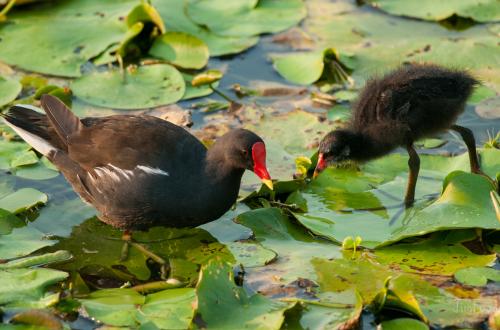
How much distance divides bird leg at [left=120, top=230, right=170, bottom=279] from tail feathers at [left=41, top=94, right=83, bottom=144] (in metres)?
0.67

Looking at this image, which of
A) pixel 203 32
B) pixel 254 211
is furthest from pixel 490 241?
pixel 203 32

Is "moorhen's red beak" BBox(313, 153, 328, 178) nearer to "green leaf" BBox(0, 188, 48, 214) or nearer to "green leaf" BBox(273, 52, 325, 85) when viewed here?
"green leaf" BBox(273, 52, 325, 85)

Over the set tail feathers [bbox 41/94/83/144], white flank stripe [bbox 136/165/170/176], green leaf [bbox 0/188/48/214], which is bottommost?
green leaf [bbox 0/188/48/214]

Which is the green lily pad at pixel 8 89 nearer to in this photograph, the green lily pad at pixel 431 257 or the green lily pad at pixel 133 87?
the green lily pad at pixel 133 87

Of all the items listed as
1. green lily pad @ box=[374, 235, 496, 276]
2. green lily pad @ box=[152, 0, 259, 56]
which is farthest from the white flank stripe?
green lily pad @ box=[152, 0, 259, 56]

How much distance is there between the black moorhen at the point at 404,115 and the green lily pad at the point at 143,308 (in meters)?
1.48

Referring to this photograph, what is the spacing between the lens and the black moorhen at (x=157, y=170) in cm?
521

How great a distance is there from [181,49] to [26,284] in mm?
3057

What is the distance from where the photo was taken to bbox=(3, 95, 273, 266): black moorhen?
5.21 meters

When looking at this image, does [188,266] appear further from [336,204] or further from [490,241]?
[490,241]

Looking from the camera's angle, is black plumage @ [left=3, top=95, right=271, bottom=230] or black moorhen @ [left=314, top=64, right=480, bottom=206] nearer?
black plumage @ [left=3, top=95, right=271, bottom=230]

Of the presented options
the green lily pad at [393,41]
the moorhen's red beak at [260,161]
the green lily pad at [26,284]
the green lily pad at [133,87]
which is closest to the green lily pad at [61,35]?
the green lily pad at [133,87]

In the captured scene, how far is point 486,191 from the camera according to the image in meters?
5.20

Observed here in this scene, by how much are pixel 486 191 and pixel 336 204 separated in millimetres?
857
